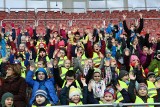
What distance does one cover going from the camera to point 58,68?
942cm

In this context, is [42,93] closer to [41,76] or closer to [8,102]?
[41,76]

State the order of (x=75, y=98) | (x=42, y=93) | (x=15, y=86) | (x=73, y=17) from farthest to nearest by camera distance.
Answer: (x=73, y=17), (x=15, y=86), (x=42, y=93), (x=75, y=98)

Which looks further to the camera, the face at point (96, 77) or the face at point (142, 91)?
the face at point (96, 77)

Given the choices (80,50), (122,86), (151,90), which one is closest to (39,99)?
(122,86)

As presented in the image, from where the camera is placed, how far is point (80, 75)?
9.64m

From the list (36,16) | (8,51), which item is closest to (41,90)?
(8,51)

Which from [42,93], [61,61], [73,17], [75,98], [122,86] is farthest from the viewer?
[73,17]

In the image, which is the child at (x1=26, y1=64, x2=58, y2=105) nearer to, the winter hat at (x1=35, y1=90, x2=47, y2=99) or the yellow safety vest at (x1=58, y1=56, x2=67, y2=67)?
the winter hat at (x1=35, y1=90, x2=47, y2=99)

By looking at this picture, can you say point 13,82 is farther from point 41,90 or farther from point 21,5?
point 21,5

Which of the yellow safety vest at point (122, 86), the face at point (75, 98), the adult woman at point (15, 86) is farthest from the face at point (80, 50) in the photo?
the face at point (75, 98)

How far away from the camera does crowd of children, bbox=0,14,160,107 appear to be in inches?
329

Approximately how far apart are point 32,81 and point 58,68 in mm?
712

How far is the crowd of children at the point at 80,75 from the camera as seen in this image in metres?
8.36

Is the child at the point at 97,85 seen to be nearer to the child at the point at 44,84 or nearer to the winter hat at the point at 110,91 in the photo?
the winter hat at the point at 110,91
